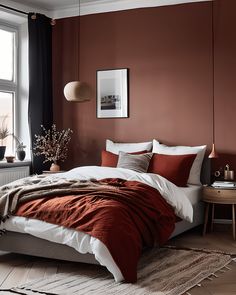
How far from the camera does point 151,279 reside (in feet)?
13.3

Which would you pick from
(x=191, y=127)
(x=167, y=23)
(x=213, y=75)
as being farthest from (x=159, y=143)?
(x=167, y=23)

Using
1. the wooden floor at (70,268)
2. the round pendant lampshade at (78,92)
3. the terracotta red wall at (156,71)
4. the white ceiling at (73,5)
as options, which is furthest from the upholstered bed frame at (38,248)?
the white ceiling at (73,5)

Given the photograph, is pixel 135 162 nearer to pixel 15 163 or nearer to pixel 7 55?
pixel 15 163

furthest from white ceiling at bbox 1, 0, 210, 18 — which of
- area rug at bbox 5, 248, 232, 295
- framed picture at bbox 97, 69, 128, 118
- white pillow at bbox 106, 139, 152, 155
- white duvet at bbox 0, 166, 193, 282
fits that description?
area rug at bbox 5, 248, 232, 295

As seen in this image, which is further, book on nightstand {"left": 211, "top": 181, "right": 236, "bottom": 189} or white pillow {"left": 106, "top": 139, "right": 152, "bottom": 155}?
white pillow {"left": 106, "top": 139, "right": 152, "bottom": 155}

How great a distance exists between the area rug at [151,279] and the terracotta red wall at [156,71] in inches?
76.6

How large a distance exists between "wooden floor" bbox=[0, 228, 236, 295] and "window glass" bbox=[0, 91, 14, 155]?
8.40 feet

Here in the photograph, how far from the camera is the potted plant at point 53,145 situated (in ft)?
23.1

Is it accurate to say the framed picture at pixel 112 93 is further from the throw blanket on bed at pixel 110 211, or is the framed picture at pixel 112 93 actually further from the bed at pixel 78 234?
the throw blanket on bed at pixel 110 211

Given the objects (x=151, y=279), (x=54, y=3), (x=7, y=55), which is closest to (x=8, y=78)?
(x=7, y=55)

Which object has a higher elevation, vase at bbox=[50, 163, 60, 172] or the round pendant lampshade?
the round pendant lampshade

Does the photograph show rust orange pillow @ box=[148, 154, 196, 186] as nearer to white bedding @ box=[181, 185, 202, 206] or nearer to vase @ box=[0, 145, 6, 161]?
white bedding @ box=[181, 185, 202, 206]

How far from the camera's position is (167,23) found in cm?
660

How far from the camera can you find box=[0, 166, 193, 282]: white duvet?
3.96 m
